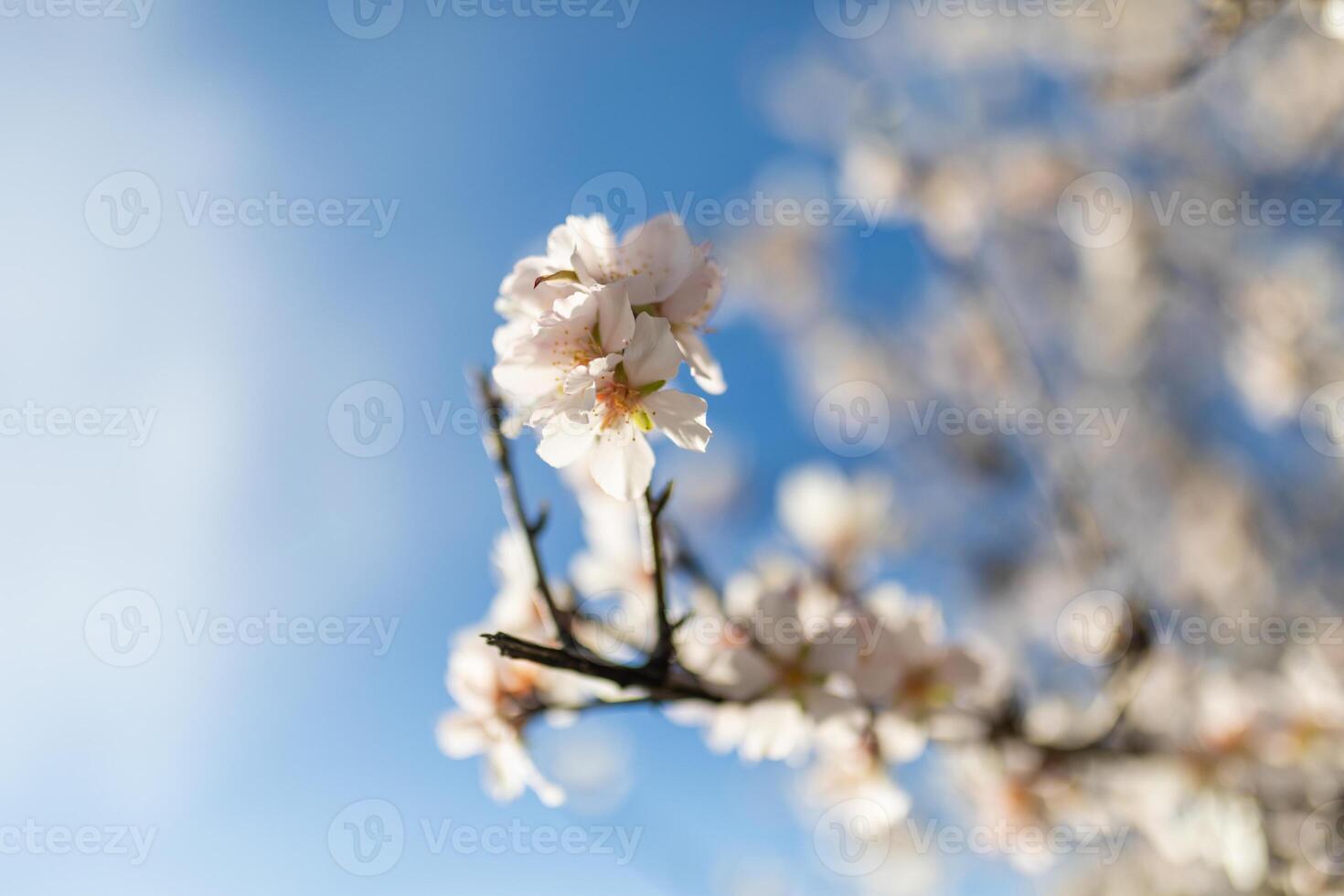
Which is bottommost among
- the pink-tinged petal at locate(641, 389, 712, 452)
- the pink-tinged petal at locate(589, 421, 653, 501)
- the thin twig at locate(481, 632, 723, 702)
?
the thin twig at locate(481, 632, 723, 702)

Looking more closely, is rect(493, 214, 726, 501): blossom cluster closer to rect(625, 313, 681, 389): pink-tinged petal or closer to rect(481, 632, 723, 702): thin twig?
rect(625, 313, 681, 389): pink-tinged petal

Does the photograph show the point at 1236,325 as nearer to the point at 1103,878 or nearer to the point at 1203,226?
the point at 1203,226

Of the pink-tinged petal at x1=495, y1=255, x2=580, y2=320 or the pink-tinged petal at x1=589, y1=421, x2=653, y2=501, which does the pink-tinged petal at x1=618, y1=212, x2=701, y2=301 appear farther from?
the pink-tinged petal at x1=589, y1=421, x2=653, y2=501

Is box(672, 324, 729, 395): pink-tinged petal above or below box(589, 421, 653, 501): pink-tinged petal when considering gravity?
above

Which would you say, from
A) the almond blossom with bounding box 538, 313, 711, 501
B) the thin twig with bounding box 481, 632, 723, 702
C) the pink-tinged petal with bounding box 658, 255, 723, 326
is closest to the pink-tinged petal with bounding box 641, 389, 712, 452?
the almond blossom with bounding box 538, 313, 711, 501

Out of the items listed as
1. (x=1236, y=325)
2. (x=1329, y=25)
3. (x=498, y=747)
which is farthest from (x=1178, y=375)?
(x=498, y=747)

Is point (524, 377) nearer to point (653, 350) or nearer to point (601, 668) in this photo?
point (653, 350)
